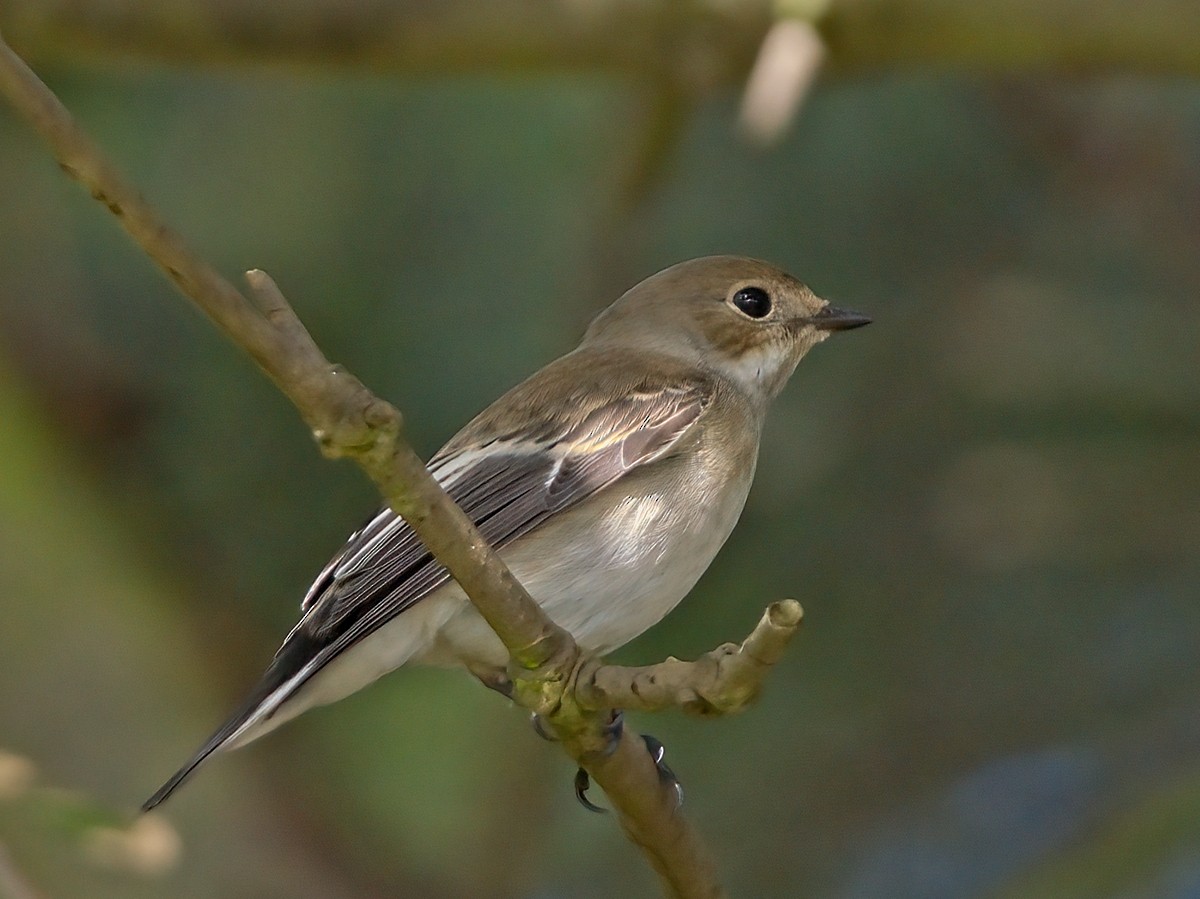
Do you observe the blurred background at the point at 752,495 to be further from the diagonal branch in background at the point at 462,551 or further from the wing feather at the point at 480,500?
the diagonal branch in background at the point at 462,551

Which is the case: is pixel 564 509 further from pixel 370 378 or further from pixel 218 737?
pixel 370 378

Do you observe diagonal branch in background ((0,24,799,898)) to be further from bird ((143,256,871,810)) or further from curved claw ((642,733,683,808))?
bird ((143,256,871,810))

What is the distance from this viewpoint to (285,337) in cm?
184

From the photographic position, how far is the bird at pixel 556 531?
3.06 metres

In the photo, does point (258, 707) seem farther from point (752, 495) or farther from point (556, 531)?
point (752, 495)

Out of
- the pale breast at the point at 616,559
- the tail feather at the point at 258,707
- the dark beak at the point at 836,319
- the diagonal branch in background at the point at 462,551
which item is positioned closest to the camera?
the diagonal branch in background at the point at 462,551

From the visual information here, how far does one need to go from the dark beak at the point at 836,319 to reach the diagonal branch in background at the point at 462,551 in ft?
5.19

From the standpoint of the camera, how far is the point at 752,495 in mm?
4844

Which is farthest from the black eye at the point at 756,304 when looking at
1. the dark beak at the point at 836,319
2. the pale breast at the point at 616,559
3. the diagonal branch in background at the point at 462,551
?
the diagonal branch in background at the point at 462,551

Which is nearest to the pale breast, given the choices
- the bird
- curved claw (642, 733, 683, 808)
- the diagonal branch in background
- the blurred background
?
the bird

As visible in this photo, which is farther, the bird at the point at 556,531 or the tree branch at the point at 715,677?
the bird at the point at 556,531

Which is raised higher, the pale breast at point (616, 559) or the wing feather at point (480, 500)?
the wing feather at point (480, 500)

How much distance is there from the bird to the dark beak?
285 mm

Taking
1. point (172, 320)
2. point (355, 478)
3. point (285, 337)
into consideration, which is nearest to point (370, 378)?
point (355, 478)
